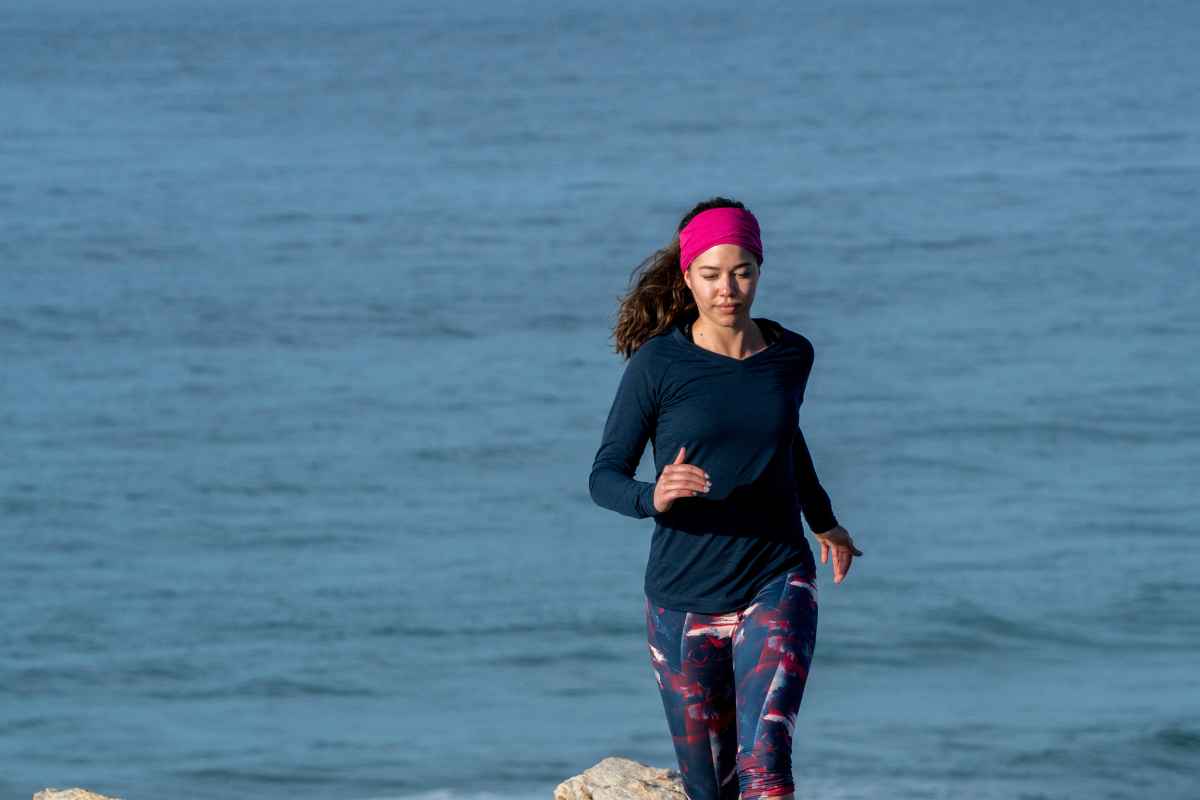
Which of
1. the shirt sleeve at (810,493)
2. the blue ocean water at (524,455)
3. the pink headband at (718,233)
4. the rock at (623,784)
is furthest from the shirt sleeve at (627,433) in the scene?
the blue ocean water at (524,455)

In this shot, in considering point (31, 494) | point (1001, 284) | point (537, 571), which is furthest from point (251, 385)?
point (1001, 284)

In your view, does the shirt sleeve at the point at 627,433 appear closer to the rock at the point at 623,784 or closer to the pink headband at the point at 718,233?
the pink headband at the point at 718,233

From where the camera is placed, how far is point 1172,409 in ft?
69.6

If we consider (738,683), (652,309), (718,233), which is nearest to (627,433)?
(652,309)

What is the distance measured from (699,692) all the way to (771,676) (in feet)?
0.83

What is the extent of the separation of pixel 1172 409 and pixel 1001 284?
776cm

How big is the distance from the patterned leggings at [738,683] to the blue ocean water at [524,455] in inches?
227

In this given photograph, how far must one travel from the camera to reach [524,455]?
1928 centimetres

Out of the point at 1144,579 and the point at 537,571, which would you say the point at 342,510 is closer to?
the point at 537,571

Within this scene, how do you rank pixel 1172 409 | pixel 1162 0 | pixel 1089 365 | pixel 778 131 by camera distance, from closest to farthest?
pixel 1172 409, pixel 1089 365, pixel 778 131, pixel 1162 0

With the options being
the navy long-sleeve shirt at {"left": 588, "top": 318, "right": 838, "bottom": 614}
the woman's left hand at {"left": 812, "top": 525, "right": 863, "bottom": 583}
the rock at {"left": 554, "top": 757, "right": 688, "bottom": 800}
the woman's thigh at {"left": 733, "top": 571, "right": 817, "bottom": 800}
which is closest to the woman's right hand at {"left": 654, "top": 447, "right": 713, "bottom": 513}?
the navy long-sleeve shirt at {"left": 588, "top": 318, "right": 838, "bottom": 614}

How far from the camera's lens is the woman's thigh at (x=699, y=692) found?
14.3 feet

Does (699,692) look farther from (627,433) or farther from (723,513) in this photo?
(627,433)

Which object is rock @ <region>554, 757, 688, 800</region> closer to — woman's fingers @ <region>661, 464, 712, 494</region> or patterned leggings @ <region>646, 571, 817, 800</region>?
patterned leggings @ <region>646, 571, 817, 800</region>
